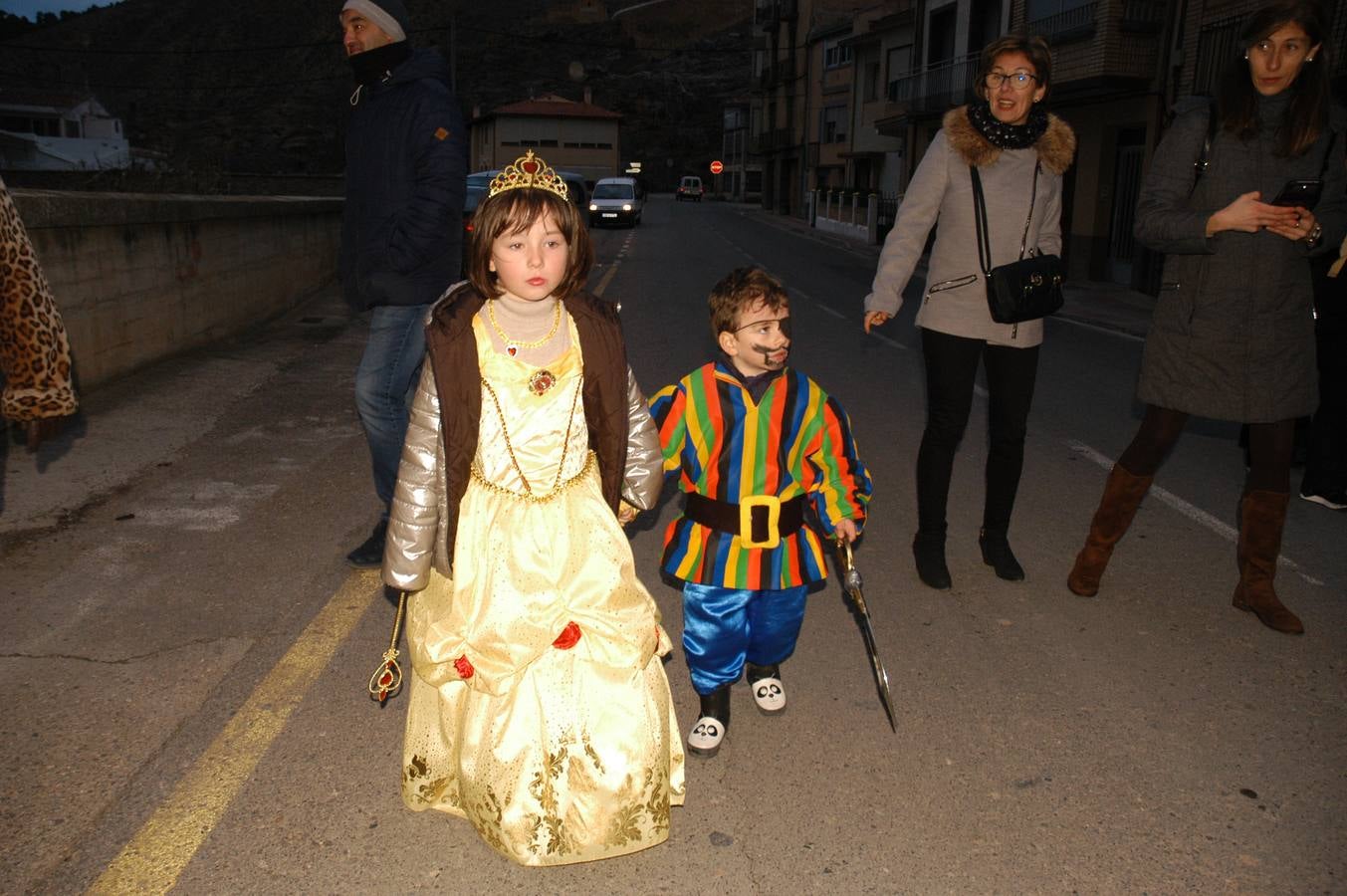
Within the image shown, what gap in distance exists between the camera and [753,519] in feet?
9.77

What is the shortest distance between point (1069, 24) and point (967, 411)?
2008cm

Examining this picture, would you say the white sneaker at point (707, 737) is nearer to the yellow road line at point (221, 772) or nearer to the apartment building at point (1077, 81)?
the yellow road line at point (221, 772)

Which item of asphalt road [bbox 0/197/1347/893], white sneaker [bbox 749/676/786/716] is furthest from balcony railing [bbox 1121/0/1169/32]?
white sneaker [bbox 749/676/786/716]

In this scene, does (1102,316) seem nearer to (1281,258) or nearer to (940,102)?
(1281,258)

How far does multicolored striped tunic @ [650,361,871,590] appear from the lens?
9.65 feet

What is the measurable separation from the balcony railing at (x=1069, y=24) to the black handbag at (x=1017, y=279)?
1836 cm

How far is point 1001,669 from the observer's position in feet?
11.9

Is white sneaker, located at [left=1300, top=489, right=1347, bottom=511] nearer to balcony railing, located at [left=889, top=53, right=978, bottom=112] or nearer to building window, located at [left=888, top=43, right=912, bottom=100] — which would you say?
balcony railing, located at [left=889, top=53, right=978, bottom=112]

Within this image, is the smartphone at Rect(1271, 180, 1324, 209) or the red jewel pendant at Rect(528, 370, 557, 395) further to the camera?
the smartphone at Rect(1271, 180, 1324, 209)

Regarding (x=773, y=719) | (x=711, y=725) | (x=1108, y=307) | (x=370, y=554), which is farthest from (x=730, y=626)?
(x=1108, y=307)

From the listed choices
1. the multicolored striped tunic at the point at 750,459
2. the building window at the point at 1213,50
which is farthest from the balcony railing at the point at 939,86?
the multicolored striped tunic at the point at 750,459

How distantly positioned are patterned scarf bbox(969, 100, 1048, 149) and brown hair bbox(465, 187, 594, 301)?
2154mm

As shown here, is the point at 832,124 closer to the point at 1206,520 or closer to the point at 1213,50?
the point at 1213,50

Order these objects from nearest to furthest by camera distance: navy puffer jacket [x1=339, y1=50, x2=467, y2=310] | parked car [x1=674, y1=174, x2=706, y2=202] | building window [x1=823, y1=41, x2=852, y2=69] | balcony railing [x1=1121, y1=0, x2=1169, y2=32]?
navy puffer jacket [x1=339, y1=50, x2=467, y2=310] < balcony railing [x1=1121, y1=0, x2=1169, y2=32] < building window [x1=823, y1=41, x2=852, y2=69] < parked car [x1=674, y1=174, x2=706, y2=202]
